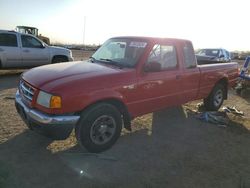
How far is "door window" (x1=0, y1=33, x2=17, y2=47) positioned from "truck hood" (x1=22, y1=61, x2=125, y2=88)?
8321 millimetres

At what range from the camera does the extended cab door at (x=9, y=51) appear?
505 inches

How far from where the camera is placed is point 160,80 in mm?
5918

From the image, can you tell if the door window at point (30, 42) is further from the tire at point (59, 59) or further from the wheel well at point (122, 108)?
the wheel well at point (122, 108)

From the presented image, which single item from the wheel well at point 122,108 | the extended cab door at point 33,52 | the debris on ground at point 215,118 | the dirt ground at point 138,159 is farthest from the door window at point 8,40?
the wheel well at point 122,108

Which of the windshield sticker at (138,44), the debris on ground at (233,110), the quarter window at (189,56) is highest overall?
the windshield sticker at (138,44)

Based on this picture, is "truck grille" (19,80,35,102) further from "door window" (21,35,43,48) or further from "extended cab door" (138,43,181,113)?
"door window" (21,35,43,48)

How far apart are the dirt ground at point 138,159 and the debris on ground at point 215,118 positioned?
28cm

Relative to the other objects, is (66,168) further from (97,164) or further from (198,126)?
(198,126)

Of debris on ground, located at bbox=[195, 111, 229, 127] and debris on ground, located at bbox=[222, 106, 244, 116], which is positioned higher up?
debris on ground, located at bbox=[195, 111, 229, 127]

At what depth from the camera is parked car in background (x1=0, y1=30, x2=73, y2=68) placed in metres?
12.9

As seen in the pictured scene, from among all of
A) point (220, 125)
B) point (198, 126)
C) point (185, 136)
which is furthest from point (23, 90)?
point (220, 125)

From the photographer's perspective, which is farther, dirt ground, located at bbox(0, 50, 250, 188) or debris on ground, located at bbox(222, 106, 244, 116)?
debris on ground, located at bbox(222, 106, 244, 116)

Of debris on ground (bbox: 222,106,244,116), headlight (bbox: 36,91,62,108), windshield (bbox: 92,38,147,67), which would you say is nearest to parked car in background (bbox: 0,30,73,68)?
windshield (bbox: 92,38,147,67)

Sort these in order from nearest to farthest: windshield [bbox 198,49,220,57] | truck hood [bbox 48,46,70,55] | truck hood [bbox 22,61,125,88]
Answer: truck hood [bbox 22,61,125,88]
truck hood [bbox 48,46,70,55]
windshield [bbox 198,49,220,57]
